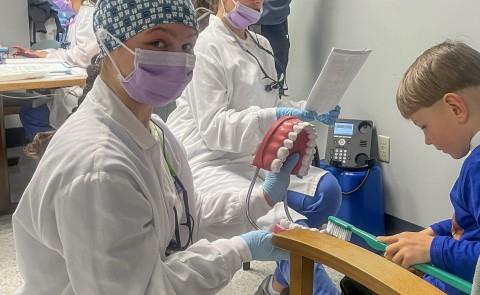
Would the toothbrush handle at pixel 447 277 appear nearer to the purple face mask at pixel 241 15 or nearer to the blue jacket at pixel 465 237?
the blue jacket at pixel 465 237

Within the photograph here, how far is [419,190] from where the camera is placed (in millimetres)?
2475

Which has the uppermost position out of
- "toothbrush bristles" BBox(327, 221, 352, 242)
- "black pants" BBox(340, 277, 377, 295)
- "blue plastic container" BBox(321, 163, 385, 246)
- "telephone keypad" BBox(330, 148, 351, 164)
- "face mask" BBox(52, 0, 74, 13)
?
"face mask" BBox(52, 0, 74, 13)

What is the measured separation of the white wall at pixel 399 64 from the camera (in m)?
2.29

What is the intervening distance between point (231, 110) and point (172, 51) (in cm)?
69

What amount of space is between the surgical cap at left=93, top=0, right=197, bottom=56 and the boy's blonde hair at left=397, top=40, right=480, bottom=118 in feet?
1.84

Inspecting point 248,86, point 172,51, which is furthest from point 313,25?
point 172,51

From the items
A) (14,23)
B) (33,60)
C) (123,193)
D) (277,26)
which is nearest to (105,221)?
(123,193)

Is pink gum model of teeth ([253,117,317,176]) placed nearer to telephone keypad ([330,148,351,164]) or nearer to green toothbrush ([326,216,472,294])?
green toothbrush ([326,216,472,294])

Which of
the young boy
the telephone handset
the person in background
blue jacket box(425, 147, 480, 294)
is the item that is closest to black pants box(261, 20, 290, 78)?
the person in background

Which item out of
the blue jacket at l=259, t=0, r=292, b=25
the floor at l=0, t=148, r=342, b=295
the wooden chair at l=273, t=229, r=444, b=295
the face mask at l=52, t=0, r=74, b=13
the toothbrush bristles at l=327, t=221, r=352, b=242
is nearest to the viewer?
the wooden chair at l=273, t=229, r=444, b=295

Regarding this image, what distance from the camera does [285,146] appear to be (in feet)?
4.41

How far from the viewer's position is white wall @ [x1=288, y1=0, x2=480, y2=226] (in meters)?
2.29

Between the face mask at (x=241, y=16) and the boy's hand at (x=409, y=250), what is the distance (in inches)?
38.3

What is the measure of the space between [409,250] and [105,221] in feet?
2.09
